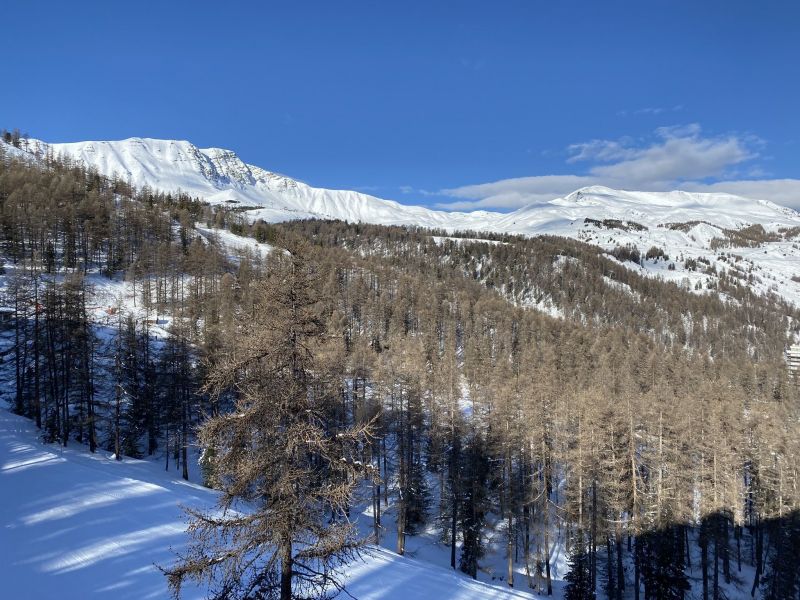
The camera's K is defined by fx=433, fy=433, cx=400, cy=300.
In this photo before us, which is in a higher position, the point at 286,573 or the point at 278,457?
the point at 278,457

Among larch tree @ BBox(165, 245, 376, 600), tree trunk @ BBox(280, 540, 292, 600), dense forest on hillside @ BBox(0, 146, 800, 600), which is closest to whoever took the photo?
larch tree @ BBox(165, 245, 376, 600)

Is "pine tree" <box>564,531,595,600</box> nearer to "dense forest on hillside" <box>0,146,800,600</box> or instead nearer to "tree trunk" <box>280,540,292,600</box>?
"dense forest on hillside" <box>0,146,800,600</box>

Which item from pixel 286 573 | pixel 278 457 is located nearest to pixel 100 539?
pixel 286 573

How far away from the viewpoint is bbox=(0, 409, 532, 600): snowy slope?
1616 cm

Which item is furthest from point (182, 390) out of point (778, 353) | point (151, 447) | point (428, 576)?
point (778, 353)

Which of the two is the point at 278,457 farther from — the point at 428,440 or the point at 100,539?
the point at 428,440

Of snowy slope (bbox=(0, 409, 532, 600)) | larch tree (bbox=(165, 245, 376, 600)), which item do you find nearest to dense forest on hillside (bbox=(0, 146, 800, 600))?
larch tree (bbox=(165, 245, 376, 600))

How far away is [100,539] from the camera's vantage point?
19.4m

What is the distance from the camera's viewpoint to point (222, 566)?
8.73m

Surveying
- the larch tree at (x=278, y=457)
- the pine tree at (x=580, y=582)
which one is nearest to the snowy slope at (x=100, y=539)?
the pine tree at (x=580, y=582)

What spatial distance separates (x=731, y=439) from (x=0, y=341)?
77369 millimetres

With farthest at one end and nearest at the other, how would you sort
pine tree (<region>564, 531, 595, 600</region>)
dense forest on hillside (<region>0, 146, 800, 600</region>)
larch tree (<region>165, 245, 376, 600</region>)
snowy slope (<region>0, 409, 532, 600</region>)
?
pine tree (<region>564, 531, 595, 600</region>) < snowy slope (<region>0, 409, 532, 600</region>) < dense forest on hillside (<region>0, 146, 800, 600</region>) < larch tree (<region>165, 245, 376, 600</region>)

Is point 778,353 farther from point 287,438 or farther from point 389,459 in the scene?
point 287,438

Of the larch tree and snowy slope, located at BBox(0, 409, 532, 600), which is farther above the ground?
the larch tree
